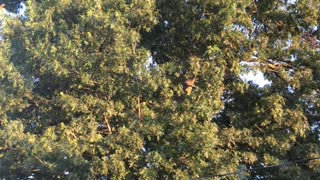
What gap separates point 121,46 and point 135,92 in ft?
3.39

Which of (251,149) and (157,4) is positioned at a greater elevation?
(157,4)

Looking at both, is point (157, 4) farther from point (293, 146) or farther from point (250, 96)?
point (293, 146)

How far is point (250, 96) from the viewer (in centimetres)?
1266

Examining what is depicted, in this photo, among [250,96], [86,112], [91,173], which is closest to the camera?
[91,173]

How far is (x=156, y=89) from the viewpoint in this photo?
1118 centimetres

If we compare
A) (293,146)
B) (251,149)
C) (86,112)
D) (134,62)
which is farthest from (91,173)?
(293,146)

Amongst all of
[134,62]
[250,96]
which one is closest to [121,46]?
[134,62]

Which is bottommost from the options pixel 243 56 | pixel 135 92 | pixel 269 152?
pixel 269 152

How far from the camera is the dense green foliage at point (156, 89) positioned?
10648 mm

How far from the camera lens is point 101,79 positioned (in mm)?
11086

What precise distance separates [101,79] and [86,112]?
2.46 feet

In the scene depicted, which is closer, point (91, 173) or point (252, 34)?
point (91, 173)

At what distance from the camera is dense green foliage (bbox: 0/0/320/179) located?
10648mm

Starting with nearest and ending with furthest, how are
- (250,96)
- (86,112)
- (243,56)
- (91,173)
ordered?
(91,173)
(86,112)
(243,56)
(250,96)
